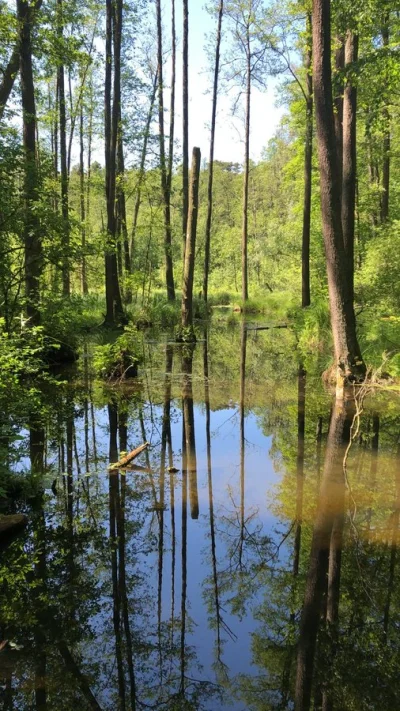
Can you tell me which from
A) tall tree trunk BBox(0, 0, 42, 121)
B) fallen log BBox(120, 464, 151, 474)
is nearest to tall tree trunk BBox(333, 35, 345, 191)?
tall tree trunk BBox(0, 0, 42, 121)

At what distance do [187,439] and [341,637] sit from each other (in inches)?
149

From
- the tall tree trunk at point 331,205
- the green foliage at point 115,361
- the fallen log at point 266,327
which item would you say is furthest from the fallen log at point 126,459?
the fallen log at point 266,327

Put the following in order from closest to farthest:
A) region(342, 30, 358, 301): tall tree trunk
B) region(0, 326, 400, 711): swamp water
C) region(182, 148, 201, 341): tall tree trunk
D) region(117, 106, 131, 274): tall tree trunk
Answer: region(0, 326, 400, 711): swamp water < region(342, 30, 358, 301): tall tree trunk < region(182, 148, 201, 341): tall tree trunk < region(117, 106, 131, 274): tall tree trunk

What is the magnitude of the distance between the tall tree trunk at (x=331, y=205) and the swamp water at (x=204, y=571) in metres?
2.16

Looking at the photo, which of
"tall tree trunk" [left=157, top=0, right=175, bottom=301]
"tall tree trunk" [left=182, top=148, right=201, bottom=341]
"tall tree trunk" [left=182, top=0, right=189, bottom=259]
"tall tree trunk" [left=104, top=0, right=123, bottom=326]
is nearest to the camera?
"tall tree trunk" [left=182, top=148, right=201, bottom=341]

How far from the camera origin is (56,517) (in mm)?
4227

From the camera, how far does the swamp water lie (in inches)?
99.3

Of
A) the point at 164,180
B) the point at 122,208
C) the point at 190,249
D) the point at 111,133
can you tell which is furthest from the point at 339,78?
the point at 122,208

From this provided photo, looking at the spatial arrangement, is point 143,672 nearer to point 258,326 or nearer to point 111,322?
point 111,322

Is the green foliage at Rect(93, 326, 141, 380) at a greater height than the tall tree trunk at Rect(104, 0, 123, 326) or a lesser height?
lesser

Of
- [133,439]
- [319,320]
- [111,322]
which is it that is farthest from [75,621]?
[111,322]

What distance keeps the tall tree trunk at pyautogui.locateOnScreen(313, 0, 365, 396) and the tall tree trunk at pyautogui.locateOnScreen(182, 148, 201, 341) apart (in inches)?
258

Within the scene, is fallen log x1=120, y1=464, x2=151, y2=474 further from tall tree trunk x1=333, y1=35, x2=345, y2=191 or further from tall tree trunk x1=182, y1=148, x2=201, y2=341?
tall tree trunk x1=182, y1=148, x2=201, y2=341

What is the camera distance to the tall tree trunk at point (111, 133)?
589 inches
